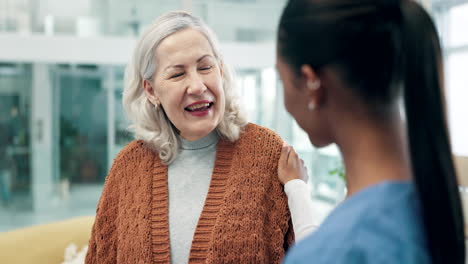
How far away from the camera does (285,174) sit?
1.25 m

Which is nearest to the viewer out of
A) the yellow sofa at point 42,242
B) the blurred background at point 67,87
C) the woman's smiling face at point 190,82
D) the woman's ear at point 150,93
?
the woman's smiling face at point 190,82

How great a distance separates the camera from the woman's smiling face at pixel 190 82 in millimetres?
1232

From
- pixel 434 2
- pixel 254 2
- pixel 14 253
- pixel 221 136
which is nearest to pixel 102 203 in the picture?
pixel 221 136

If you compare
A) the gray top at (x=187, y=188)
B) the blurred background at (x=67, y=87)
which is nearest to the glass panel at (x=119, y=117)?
the blurred background at (x=67, y=87)

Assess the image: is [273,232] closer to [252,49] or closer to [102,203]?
[102,203]

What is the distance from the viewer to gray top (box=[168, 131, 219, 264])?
1248 millimetres

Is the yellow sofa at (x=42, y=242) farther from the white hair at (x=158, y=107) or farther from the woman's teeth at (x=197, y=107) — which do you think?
the woman's teeth at (x=197, y=107)

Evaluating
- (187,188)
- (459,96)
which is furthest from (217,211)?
(459,96)

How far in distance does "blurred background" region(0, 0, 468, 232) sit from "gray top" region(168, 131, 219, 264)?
2110mm

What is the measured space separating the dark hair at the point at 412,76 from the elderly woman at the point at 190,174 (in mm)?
697

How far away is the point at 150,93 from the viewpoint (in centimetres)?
135

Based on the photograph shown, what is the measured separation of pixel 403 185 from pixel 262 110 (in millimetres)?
3519

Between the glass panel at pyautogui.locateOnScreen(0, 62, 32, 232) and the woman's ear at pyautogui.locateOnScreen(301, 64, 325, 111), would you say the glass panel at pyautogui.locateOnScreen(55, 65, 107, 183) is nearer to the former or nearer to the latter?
the glass panel at pyautogui.locateOnScreen(0, 62, 32, 232)

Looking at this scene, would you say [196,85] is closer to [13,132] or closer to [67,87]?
[67,87]
